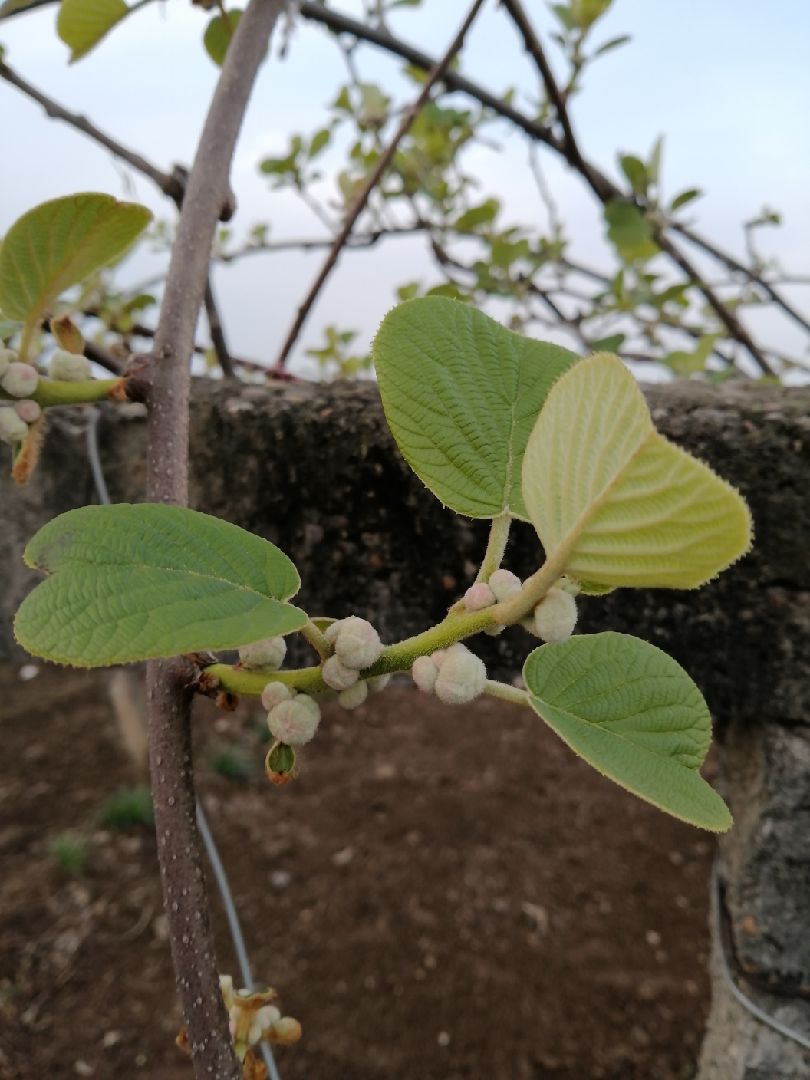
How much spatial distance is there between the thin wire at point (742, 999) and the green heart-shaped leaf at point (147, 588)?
58 cm

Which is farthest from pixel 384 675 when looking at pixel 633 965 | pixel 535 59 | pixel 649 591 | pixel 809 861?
pixel 633 965

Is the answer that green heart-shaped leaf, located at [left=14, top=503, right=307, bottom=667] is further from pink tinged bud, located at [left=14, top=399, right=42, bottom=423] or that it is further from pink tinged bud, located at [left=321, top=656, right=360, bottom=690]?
pink tinged bud, located at [left=14, top=399, right=42, bottom=423]

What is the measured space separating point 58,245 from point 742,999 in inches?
26.8

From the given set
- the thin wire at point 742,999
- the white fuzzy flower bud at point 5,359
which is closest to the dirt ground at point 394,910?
the thin wire at point 742,999

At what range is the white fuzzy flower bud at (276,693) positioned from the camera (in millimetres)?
280

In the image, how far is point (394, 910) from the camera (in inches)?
49.3

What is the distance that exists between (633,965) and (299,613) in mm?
1110

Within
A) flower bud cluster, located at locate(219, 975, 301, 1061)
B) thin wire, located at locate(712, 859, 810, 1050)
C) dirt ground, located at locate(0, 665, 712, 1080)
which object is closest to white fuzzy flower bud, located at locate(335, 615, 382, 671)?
flower bud cluster, located at locate(219, 975, 301, 1061)

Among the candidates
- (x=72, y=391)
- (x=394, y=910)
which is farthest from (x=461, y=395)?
(x=394, y=910)

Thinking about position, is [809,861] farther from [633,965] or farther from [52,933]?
[52,933]

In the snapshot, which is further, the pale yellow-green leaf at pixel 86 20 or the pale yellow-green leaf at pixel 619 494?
the pale yellow-green leaf at pixel 86 20

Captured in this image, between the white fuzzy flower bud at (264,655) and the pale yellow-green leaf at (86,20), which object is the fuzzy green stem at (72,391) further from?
the pale yellow-green leaf at (86,20)

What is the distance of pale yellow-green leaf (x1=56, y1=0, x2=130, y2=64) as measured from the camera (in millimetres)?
592

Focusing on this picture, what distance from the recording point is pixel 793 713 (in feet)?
1.91
